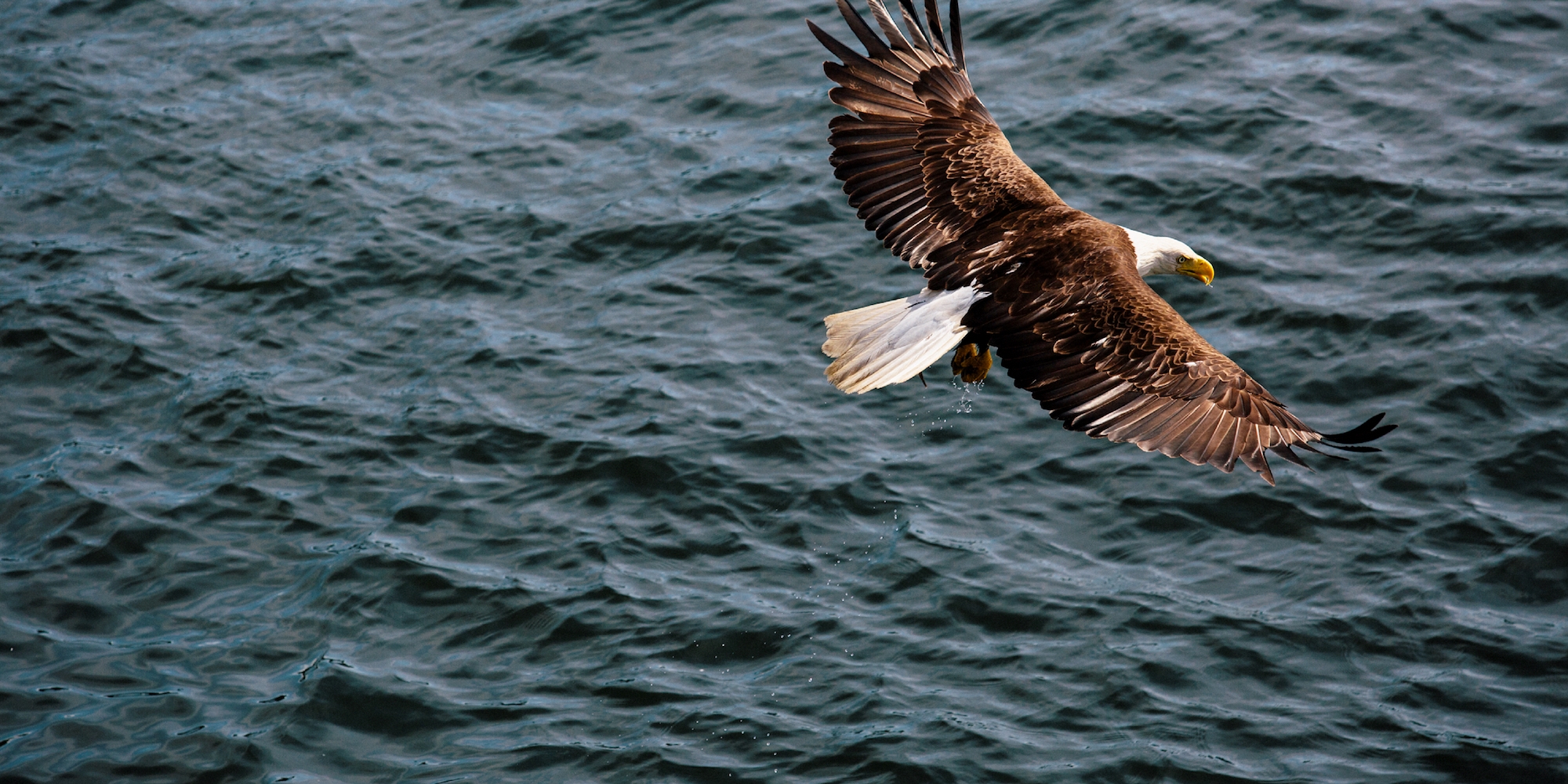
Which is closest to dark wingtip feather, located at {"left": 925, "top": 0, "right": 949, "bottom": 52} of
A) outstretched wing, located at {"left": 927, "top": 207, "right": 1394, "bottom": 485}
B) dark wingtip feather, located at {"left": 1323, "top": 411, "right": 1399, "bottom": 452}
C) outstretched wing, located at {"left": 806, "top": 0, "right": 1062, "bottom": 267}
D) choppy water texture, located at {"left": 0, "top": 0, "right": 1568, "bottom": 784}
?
outstretched wing, located at {"left": 806, "top": 0, "right": 1062, "bottom": 267}

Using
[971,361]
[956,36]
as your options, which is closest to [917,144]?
[956,36]

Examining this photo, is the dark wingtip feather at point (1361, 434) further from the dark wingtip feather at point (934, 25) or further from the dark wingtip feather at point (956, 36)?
the dark wingtip feather at point (934, 25)

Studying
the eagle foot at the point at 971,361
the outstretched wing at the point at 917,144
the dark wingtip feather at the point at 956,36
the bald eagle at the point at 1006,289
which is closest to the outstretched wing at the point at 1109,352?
the bald eagle at the point at 1006,289

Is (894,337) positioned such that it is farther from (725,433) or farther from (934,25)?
(725,433)

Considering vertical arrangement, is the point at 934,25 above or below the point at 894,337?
above

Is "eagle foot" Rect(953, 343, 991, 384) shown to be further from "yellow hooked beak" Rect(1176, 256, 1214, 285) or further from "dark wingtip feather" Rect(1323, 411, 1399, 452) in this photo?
"dark wingtip feather" Rect(1323, 411, 1399, 452)

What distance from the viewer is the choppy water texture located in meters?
5.73

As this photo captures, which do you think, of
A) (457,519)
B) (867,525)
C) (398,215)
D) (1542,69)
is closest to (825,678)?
(867,525)

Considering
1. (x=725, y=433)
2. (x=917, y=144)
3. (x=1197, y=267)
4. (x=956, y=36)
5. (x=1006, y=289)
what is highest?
(x=956, y=36)

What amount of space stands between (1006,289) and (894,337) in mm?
450

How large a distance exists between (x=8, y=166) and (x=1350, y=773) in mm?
8603

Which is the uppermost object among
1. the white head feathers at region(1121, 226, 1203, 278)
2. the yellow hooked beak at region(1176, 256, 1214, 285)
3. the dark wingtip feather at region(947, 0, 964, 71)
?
the dark wingtip feather at region(947, 0, 964, 71)

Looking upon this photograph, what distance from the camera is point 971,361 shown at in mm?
5898

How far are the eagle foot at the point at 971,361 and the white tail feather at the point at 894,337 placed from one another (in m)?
0.40
